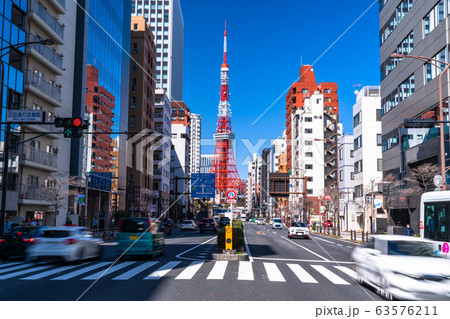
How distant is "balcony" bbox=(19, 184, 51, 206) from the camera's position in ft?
110

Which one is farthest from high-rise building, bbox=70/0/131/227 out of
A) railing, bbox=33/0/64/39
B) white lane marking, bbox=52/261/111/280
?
white lane marking, bbox=52/261/111/280

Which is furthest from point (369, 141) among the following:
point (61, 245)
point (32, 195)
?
point (61, 245)

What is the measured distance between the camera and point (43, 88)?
121 feet

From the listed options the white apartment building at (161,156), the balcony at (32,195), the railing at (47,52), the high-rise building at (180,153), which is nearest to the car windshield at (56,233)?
the balcony at (32,195)

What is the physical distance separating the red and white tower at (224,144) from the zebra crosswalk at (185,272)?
90.7 metres

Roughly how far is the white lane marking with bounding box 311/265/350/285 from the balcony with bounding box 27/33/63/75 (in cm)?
2869

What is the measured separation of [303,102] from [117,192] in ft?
256

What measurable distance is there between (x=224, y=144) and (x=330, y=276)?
4017 inches

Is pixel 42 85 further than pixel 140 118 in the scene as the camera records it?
No

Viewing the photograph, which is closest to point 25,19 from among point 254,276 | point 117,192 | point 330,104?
point 117,192

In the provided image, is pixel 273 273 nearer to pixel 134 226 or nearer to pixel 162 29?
pixel 134 226

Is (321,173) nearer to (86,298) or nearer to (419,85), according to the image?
(419,85)

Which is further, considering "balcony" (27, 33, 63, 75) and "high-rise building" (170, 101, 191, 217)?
"high-rise building" (170, 101, 191, 217)

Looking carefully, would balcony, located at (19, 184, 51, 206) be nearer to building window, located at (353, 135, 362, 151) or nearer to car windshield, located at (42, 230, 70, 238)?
car windshield, located at (42, 230, 70, 238)
